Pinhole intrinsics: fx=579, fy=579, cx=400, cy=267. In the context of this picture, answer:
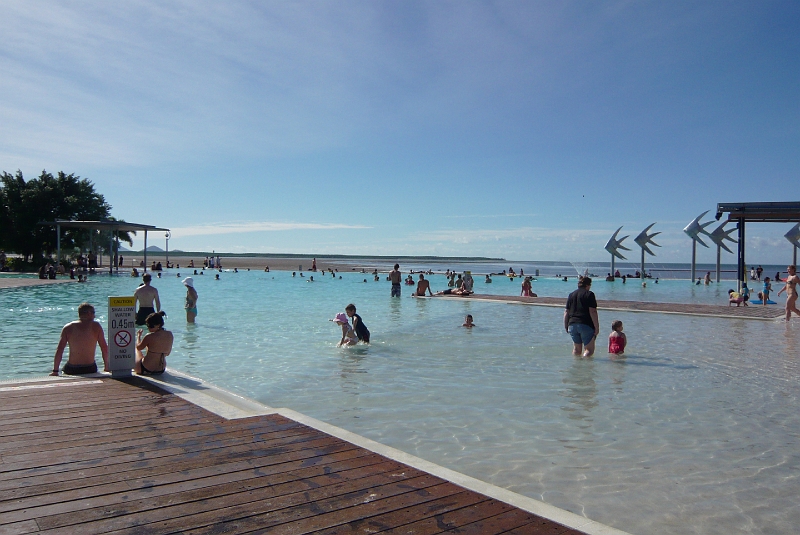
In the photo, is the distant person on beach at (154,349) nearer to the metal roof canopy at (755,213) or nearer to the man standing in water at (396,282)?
the man standing in water at (396,282)

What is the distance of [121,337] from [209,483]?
4414 millimetres

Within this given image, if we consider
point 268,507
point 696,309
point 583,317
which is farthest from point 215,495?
point 696,309

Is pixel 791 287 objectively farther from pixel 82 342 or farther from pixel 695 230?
pixel 695 230

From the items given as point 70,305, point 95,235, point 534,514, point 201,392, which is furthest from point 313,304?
point 95,235

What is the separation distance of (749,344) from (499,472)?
424 inches

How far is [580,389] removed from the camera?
8875 mm

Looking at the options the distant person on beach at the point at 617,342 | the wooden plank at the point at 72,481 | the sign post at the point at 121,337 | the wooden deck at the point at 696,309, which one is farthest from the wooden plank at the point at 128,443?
the wooden deck at the point at 696,309

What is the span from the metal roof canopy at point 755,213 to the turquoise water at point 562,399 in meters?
8.01

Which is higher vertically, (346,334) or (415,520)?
(346,334)

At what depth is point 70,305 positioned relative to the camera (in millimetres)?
21625

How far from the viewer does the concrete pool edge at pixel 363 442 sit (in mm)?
3713

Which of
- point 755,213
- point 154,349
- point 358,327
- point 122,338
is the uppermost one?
point 755,213

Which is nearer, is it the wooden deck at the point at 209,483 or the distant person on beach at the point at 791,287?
the wooden deck at the point at 209,483

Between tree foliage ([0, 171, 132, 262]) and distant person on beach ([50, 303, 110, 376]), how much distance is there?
3858 centimetres
